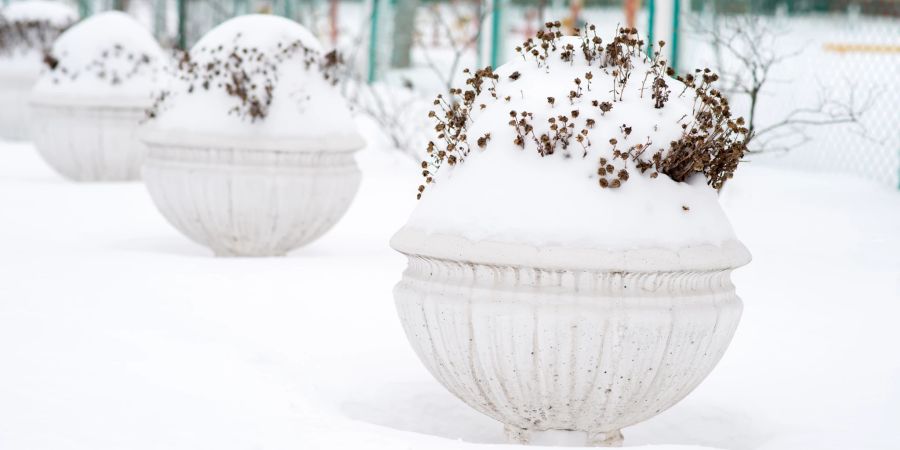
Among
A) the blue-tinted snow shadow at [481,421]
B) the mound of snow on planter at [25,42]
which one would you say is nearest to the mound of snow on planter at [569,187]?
the blue-tinted snow shadow at [481,421]

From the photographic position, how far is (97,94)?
1219cm

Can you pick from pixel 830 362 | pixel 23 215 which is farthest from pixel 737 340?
pixel 23 215

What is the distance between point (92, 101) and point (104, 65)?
394mm

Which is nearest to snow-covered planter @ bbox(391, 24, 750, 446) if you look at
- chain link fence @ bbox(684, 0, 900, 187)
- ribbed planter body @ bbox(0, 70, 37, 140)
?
chain link fence @ bbox(684, 0, 900, 187)

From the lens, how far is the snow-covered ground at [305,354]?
4.58 meters

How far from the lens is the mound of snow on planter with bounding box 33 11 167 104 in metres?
12.2

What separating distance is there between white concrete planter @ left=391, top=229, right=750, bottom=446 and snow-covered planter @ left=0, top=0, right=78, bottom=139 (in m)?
12.9

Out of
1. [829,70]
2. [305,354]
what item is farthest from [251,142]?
[829,70]

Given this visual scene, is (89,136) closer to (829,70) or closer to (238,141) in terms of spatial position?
(238,141)

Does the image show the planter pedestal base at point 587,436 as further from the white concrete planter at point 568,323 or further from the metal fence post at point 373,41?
the metal fence post at point 373,41

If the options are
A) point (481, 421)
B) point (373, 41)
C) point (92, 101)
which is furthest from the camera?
point (373, 41)

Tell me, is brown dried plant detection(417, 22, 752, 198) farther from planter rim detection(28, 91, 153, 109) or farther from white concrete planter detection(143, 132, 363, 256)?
planter rim detection(28, 91, 153, 109)

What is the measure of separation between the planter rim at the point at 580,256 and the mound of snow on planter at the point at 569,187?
0.11 ft

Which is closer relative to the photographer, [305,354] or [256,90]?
[305,354]
